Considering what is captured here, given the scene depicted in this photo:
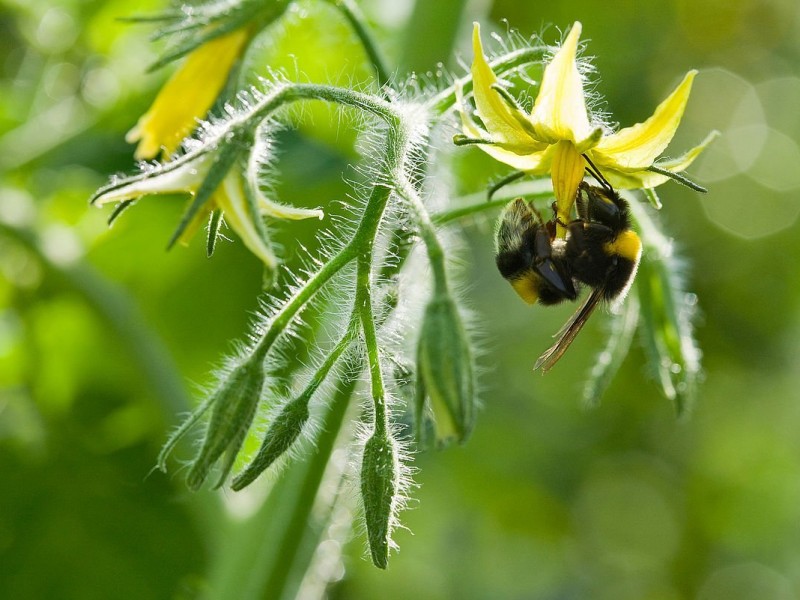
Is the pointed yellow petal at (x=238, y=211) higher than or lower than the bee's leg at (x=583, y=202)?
higher

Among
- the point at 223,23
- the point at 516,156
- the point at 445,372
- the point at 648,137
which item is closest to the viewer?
the point at 445,372

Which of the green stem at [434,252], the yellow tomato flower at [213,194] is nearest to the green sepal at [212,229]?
the yellow tomato flower at [213,194]

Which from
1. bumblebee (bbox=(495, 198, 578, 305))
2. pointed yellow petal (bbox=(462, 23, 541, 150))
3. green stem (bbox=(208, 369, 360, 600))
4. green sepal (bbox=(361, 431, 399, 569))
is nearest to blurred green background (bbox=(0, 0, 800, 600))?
green stem (bbox=(208, 369, 360, 600))

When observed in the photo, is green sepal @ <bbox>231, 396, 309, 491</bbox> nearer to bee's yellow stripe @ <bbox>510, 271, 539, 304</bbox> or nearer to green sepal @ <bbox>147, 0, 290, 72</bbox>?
bee's yellow stripe @ <bbox>510, 271, 539, 304</bbox>

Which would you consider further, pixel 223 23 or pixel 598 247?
pixel 223 23

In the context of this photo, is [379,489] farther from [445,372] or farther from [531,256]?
[531,256]

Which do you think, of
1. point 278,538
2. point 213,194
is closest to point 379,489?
point 213,194

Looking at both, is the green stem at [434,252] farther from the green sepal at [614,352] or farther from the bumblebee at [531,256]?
the green sepal at [614,352]
